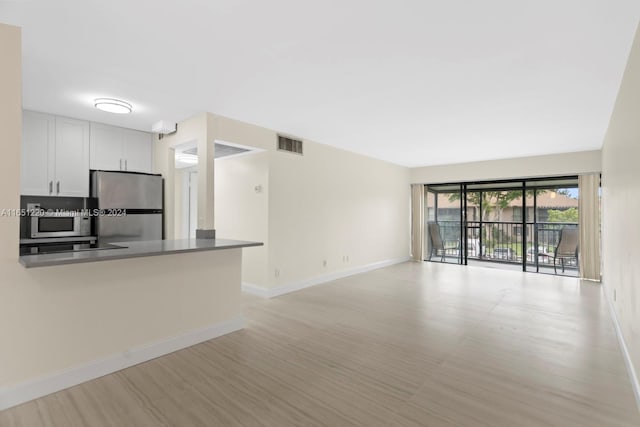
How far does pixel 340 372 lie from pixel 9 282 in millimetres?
2389

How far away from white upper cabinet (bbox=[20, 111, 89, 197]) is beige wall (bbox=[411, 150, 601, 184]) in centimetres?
696

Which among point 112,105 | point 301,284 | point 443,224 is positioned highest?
point 112,105

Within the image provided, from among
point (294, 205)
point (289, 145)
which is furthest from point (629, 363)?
point (289, 145)

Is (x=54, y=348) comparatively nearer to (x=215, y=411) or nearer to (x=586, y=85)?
(x=215, y=411)

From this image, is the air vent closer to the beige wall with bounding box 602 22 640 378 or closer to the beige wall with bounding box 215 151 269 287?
the beige wall with bounding box 215 151 269 287

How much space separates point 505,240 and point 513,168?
5.51 feet

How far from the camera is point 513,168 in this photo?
6.63m

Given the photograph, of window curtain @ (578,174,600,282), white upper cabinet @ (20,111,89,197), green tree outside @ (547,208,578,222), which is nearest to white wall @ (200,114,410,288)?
white upper cabinet @ (20,111,89,197)

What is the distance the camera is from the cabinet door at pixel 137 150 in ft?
14.7

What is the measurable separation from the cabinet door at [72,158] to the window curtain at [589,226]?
27.3 ft

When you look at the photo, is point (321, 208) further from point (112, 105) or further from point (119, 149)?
point (112, 105)

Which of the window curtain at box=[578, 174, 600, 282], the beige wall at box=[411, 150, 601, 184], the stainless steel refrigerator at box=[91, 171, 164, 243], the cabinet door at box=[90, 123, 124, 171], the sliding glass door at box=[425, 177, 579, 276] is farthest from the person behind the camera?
the sliding glass door at box=[425, 177, 579, 276]

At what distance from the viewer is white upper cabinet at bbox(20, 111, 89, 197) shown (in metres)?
3.68

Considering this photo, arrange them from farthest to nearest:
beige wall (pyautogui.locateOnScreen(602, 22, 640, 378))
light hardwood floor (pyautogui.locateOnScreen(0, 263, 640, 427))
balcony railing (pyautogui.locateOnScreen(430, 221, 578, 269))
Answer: balcony railing (pyautogui.locateOnScreen(430, 221, 578, 269)) → beige wall (pyautogui.locateOnScreen(602, 22, 640, 378)) → light hardwood floor (pyautogui.locateOnScreen(0, 263, 640, 427))
